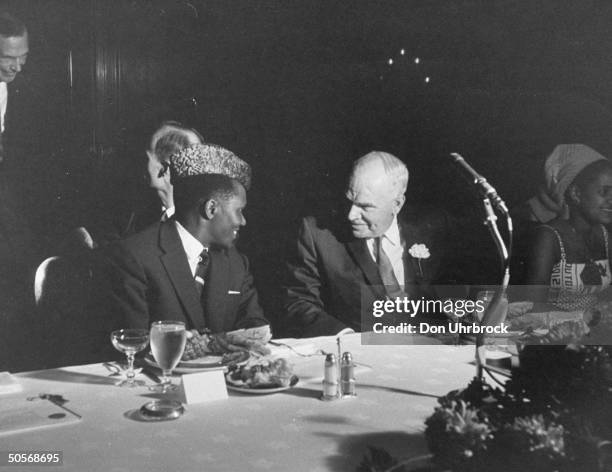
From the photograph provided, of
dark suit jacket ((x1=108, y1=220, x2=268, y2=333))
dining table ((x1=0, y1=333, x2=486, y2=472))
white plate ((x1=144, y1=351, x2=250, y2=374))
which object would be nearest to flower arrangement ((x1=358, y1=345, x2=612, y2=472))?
dining table ((x1=0, y1=333, x2=486, y2=472))

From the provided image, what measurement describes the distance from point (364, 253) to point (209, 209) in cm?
82

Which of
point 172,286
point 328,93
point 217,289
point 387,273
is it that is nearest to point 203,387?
point 172,286

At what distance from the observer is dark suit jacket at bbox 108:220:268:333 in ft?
8.95

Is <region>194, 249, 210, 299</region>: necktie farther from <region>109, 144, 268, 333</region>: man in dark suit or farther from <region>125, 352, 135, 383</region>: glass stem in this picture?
<region>125, 352, 135, 383</region>: glass stem

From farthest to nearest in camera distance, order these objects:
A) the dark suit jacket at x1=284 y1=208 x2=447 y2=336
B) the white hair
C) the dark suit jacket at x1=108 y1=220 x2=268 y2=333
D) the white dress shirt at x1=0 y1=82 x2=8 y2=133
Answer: the white hair < the dark suit jacket at x1=284 y1=208 x2=447 y2=336 < the dark suit jacket at x1=108 y1=220 x2=268 y2=333 < the white dress shirt at x1=0 y1=82 x2=8 y2=133

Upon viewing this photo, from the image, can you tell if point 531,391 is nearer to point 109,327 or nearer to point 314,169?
point 109,327

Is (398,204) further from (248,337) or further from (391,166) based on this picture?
(248,337)

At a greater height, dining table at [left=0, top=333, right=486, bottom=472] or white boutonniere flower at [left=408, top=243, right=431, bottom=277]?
white boutonniere flower at [left=408, top=243, right=431, bottom=277]

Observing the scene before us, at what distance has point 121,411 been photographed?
1337mm

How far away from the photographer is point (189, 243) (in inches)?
114

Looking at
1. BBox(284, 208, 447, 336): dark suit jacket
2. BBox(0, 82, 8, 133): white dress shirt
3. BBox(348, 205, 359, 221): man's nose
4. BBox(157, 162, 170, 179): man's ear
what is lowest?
BBox(284, 208, 447, 336): dark suit jacket

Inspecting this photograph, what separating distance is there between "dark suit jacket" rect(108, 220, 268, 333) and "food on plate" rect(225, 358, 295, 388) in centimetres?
133

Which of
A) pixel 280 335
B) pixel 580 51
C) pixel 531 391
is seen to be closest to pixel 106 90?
pixel 280 335

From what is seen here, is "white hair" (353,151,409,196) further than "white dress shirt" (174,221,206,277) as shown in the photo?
Yes
